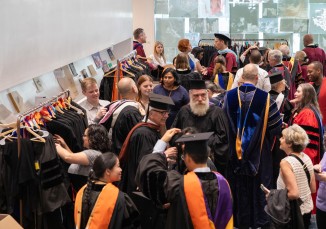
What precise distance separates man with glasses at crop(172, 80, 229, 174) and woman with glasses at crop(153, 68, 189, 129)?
1.36 m

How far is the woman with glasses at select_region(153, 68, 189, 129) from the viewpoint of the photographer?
300 inches

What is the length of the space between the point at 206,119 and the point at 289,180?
4.96ft

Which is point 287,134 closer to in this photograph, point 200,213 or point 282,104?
point 200,213

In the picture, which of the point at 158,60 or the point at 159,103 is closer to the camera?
the point at 159,103

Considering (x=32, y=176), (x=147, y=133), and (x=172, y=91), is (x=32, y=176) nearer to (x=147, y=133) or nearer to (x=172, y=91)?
(x=147, y=133)

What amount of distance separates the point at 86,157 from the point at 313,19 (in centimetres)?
1246

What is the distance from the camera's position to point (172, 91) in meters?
7.68

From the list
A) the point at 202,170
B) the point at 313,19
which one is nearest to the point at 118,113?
the point at 202,170

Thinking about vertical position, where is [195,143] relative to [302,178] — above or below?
above

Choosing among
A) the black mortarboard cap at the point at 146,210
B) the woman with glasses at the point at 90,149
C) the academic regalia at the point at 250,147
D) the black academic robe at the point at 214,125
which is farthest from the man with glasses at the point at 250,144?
the black mortarboard cap at the point at 146,210

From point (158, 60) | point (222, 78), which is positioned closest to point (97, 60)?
point (158, 60)

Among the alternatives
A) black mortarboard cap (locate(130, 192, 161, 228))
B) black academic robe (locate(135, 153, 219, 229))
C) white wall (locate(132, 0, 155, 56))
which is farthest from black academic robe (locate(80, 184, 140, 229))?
white wall (locate(132, 0, 155, 56))

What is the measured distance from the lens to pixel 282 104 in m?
7.55

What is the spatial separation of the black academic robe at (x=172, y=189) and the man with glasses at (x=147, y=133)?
105 centimetres
